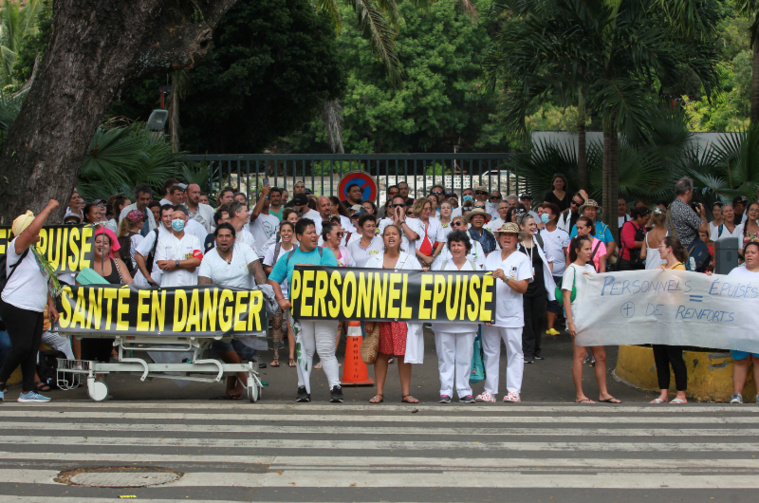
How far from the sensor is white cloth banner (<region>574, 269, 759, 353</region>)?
365 inches

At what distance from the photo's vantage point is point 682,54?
16.4m

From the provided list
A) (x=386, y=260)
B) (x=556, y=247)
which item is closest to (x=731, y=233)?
(x=556, y=247)

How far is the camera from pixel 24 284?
8641 mm

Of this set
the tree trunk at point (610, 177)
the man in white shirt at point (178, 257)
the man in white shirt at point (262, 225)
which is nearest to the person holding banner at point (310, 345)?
the man in white shirt at point (178, 257)

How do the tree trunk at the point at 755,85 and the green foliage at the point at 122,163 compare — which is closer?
the green foliage at the point at 122,163

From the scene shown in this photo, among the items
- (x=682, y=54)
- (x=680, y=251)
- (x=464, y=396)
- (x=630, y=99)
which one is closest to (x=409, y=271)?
(x=464, y=396)

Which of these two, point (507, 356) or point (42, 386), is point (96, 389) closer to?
point (42, 386)

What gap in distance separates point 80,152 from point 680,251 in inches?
296

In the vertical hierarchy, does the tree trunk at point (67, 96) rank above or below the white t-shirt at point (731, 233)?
above

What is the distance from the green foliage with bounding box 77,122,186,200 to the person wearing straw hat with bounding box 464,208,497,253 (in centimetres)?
698

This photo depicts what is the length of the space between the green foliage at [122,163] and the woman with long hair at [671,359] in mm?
10068

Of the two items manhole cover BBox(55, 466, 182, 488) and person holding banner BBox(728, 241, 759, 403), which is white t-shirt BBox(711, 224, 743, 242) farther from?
manhole cover BBox(55, 466, 182, 488)

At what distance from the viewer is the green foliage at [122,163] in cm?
1564

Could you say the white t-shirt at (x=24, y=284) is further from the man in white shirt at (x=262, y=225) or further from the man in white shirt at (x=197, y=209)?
the man in white shirt at (x=262, y=225)
